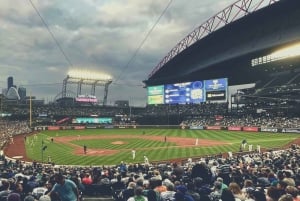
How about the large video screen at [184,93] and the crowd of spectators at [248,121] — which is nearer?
the crowd of spectators at [248,121]

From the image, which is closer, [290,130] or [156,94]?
[290,130]

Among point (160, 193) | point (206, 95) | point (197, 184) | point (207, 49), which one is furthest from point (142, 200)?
point (207, 49)

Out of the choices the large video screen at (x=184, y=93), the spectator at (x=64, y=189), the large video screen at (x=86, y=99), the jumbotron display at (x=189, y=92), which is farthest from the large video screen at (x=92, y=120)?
the spectator at (x=64, y=189)

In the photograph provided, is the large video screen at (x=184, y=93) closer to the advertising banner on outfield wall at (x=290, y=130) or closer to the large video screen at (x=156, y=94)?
the large video screen at (x=156, y=94)

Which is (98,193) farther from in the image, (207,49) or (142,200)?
(207,49)

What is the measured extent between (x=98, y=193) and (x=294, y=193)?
26.5 ft

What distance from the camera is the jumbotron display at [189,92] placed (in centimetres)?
9006

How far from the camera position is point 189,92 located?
96.8 m

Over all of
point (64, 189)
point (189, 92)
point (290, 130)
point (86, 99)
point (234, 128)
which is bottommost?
point (234, 128)

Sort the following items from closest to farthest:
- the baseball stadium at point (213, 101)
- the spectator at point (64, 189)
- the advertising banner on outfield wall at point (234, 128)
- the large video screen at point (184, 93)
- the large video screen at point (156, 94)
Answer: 1. the spectator at point (64, 189)
2. the baseball stadium at point (213, 101)
3. the advertising banner on outfield wall at point (234, 128)
4. the large video screen at point (184, 93)
5. the large video screen at point (156, 94)

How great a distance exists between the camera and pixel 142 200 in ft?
27.2

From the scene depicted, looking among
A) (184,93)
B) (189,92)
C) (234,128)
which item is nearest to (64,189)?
(234,128)

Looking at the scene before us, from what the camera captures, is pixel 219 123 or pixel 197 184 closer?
pixel 197 184

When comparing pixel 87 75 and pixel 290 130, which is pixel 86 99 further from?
pixel 290 130
